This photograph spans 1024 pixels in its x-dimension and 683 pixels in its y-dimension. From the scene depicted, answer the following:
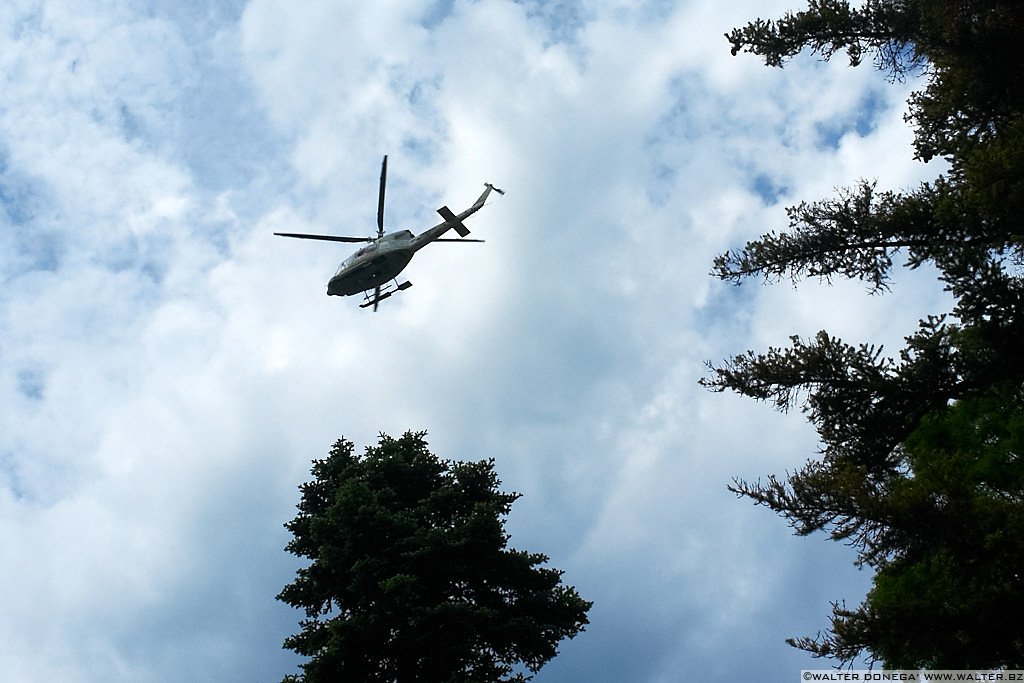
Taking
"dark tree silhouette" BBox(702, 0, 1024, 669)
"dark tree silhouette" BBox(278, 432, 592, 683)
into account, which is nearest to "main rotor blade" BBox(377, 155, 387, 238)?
"dark tree silhouette" BBox(278, 432, 592, 683)

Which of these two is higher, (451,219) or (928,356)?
(451,219)

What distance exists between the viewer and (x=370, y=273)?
35750mm

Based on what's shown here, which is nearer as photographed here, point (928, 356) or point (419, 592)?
point (928, 356)

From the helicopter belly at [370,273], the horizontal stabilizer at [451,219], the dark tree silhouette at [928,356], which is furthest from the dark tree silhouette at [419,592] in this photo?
the horizontal stabilizer at [451,219]

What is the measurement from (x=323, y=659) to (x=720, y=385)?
33.6 feet

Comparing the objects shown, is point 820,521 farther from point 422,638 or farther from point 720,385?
point 422,638

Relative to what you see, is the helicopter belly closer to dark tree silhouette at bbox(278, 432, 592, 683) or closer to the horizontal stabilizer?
the horizontal stabilizer

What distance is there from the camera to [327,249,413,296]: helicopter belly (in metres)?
35.6

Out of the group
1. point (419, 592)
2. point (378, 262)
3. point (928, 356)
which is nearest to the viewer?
point (928, 356)

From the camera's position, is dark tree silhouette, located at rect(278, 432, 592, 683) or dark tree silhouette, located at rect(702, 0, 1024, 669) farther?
dark tree silhouette, located at rect(278, 432, 592, 683)

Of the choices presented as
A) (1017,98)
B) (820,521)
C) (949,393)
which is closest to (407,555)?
(820,521)

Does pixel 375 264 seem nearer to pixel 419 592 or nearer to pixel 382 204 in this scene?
pixel 382 204

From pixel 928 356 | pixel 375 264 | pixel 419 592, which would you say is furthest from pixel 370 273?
pixel 928 356

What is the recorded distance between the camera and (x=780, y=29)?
14914mm
